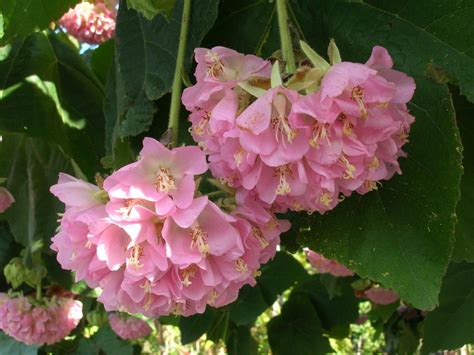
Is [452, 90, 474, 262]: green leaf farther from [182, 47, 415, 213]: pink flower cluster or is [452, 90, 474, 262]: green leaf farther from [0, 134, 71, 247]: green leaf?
[0, 134, 71, 247]: green leaf

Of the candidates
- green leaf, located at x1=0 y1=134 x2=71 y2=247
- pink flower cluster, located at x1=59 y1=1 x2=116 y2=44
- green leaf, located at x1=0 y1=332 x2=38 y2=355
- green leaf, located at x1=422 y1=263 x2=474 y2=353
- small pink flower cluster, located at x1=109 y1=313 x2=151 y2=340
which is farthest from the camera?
small pink flower cluster, located at x1=109 y1=313 x2=151 y2=340

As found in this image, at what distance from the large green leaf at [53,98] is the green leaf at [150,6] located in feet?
1.55

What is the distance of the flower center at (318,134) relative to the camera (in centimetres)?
56

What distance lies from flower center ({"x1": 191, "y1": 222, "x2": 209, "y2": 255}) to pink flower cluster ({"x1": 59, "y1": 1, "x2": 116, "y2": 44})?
1251 mm

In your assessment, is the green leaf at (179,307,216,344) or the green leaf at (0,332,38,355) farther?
the green leaf at (179,307,216,344)

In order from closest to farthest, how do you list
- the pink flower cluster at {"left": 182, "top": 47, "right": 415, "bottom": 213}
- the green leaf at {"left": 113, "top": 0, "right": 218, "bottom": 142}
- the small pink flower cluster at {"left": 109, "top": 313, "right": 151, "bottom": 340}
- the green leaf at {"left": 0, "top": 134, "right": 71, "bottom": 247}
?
the pink flower cluster at {"left": 182, "top": 47, "right": 415, "bottom": 213} < the green leaf at {"left": 113, "top": 0, "right": 218, "bottom": 142} < the green leaf at {"left": 0, "top": 134, "right": 71, "bottom": 247} < the small pink flower cluster at {"left": 109, "top": 313, "right": 151, "bottom": 340}

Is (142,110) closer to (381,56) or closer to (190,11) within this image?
(190,11)

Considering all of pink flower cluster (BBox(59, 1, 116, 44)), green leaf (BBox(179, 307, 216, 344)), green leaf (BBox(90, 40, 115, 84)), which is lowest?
green leaf (BBox(179, 307, 216, 344))

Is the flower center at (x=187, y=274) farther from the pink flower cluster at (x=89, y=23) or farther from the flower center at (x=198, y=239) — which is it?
the pink flower cluster at (x=89, y=23)

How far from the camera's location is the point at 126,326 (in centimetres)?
220

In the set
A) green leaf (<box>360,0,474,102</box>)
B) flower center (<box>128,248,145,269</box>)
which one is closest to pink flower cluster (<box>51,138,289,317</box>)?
flower center (<box>128,248,145,269</box>)

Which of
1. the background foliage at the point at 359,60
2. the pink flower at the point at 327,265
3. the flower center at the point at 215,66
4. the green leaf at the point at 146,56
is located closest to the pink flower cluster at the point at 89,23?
the background foliage at the point at 359,60

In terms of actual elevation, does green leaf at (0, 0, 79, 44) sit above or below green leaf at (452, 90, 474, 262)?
below

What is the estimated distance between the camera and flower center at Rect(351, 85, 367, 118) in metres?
0.56
